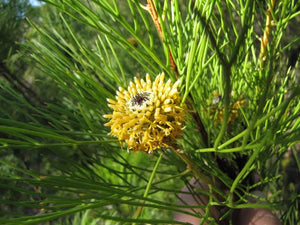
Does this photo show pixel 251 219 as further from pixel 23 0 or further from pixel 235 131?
pixel 23 0

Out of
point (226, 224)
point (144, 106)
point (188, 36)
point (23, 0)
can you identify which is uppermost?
point (23, 0)

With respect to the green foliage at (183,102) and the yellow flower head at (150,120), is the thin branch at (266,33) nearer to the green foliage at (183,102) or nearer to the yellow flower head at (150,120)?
the green foliage at (183,102)

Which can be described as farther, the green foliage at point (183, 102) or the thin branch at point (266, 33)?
the thin branch at point (266, 33)

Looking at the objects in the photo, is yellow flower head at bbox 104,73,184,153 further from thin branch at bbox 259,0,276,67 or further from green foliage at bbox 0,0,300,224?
thin branch at bbox 259,0,276,67

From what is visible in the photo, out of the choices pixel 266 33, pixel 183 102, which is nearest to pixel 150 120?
pixel 183 102

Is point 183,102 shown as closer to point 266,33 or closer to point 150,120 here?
point 150,120

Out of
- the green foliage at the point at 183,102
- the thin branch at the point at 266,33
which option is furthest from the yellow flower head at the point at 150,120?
the thin branch at the point at 266,33

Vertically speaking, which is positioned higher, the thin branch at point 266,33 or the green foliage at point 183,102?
the thin branch at point 266,33

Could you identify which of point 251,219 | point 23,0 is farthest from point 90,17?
point 23,0
